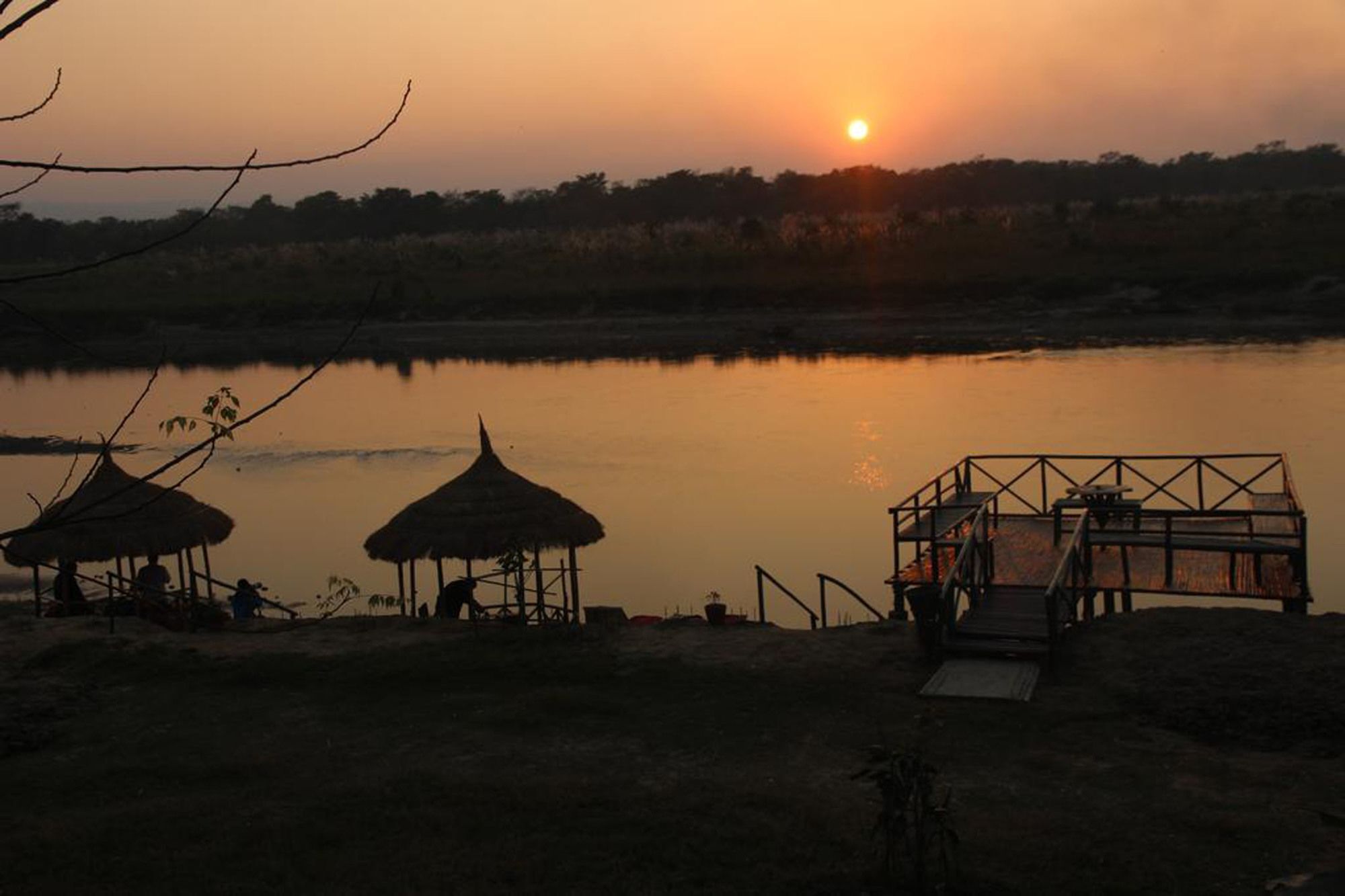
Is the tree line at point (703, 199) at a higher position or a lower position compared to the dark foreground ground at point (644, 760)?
higher

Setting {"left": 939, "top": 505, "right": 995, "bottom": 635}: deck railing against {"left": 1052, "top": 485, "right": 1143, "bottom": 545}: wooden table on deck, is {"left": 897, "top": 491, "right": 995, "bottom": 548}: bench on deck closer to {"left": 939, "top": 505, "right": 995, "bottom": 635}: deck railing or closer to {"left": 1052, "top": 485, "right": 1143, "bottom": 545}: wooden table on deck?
{"left": 939, "top": 505, "right": 995, "bottom": 635}: deck railing

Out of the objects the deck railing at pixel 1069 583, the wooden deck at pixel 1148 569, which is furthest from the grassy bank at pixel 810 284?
the deck railing at pixel 1069 583

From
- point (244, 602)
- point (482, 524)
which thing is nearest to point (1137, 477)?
point (482, 524)

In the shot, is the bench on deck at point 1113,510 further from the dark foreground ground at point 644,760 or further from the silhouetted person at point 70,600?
the silhouetted person at point 70,600

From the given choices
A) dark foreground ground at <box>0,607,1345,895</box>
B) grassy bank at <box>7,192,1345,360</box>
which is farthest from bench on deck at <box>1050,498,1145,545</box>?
grassy bank at <box>7,192,1345,360</box>

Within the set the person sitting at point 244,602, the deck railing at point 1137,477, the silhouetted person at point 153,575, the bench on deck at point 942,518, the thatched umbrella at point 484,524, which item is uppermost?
the thatched umbrella at point 484,524

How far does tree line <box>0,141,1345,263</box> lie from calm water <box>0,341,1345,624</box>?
218 feet

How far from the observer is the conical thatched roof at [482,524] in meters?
17.8

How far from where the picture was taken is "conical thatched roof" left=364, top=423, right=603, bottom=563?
17.8 m

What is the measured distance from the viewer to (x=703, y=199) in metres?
125

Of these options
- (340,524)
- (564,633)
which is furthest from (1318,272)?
(564,633)

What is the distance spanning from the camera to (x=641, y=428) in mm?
38688

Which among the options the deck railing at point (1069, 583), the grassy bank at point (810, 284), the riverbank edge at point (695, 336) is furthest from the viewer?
the grassy bank at point (810, 284)

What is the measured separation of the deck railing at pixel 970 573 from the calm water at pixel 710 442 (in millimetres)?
3068
